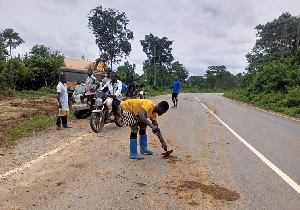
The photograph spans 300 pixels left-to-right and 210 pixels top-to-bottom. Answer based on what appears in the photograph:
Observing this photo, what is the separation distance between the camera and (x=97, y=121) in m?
9.52

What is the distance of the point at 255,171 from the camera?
228 inches

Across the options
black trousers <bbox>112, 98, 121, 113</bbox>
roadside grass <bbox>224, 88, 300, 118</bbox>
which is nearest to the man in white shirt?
black trousers <bbox>112, 98, 121, 113</bbox>

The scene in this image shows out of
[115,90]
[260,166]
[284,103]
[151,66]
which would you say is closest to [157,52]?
[151,66]

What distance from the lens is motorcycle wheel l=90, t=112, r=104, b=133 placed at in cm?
920

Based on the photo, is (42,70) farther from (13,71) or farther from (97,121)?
(97,121)

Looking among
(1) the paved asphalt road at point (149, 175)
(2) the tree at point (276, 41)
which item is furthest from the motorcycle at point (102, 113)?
(2) the tree at point (276, 41)

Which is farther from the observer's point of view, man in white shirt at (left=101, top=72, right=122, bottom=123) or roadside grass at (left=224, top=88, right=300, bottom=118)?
roadside grass at (left=224, top=88, right=300, bottom=118)

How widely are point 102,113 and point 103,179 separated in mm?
4842

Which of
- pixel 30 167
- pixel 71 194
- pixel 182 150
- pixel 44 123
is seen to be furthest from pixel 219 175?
pixel 44 123

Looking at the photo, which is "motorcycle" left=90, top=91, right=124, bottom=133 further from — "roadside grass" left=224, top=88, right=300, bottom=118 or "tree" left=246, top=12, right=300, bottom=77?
"tree" left=246, top=12, right=300, bottom=77

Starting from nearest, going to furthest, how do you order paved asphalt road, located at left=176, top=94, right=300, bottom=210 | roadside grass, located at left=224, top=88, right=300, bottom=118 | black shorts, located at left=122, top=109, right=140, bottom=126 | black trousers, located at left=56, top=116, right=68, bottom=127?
1. paved asphalt road, located at left=176, top=94, right=300, bottom=210
2. black shorts, located at left=122, top=109, right=140, bottom=126
3. black trousers, located at left=56, top=116, right=68, bottom=127
4. roadside grass, located at left=224, top=88, right=300, bottom=118

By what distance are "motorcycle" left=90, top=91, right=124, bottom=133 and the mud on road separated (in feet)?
5.48

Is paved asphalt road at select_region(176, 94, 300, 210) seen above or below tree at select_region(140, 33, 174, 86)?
below

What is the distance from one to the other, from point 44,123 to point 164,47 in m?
52.1
